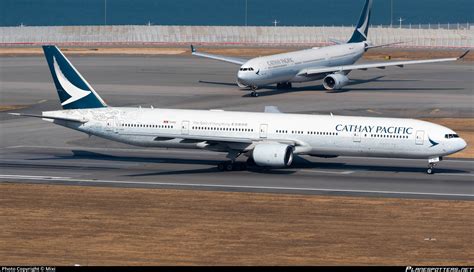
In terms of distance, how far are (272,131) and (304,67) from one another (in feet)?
158

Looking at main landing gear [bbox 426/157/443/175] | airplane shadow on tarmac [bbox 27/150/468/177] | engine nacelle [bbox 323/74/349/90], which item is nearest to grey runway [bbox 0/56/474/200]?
airplane shadow on tarmac [bbox 27/150/468/177]

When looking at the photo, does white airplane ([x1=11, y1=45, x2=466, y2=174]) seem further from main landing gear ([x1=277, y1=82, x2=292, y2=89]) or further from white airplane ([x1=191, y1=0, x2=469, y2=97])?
main landing gear ([x1=277, y1=82, x2=292, y2=89])

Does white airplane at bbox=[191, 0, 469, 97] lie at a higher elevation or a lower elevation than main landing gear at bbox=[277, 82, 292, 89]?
higher

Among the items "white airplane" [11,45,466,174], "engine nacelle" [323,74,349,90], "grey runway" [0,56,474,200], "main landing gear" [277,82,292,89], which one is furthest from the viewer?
"main landing gear" [277,82,292,89]

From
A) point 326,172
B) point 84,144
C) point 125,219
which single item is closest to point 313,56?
point 84,144

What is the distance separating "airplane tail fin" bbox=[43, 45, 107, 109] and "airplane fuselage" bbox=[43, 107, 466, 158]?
0.98 metres

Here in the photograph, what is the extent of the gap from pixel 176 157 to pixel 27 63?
81.0 meters

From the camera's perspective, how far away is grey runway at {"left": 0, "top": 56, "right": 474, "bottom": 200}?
60.5 m

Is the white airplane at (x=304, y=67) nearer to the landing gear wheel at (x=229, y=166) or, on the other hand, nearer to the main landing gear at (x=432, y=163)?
the landing gear wheel at (x=229, y=166)

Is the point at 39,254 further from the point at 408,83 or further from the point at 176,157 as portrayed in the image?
the point at 408,83

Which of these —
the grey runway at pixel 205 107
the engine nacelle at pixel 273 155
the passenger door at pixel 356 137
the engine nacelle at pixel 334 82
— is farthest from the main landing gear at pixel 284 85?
the passenger door at pixel 356 137

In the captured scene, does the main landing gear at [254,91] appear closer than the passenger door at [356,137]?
No

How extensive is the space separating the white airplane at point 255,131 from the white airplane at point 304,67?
38105 mm

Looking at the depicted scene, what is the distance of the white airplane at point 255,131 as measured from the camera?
61.4 metres
